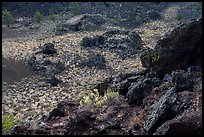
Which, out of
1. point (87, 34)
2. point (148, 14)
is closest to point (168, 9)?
point (148, 14)

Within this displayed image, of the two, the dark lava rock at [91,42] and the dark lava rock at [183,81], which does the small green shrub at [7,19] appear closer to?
the dark lava rock at [91,42]

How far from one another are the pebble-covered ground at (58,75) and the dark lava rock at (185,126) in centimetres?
1096

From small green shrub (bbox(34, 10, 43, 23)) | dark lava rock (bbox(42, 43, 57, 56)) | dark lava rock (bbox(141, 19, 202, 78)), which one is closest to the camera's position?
dark lava rock (bbox(141, 19, 202, 78))

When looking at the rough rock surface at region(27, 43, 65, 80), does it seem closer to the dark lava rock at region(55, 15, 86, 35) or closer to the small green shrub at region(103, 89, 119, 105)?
the dark lava rock at region(55, 15, 86, 35)

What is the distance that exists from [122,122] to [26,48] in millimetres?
45642

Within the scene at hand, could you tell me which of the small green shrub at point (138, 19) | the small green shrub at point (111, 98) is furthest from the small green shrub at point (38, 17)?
the small green shrub at point (111, 98)

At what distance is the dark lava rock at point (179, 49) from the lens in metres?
18.0

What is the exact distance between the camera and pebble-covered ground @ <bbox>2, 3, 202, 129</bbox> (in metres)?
34.1

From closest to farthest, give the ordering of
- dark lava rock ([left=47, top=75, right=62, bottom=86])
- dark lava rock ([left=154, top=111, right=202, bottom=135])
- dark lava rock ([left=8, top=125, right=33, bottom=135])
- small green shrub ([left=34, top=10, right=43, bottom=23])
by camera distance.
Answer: dark lava rock ([left=154, top=111, right=202, bottom=135]) → dark lava rock ([left=8, top=125, right=33, bottom=135]) → dark lava rock ([left=47, top=75, right=62, bottom=86]) → small green shrub ([left=34, top=10, right=43, bottom=23])

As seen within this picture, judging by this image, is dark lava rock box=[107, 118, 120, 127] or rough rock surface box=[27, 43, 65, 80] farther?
rough rock surface box=[27, 43, 65, 80]

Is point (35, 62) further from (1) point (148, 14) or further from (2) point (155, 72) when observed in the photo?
(1) point (148, 14)

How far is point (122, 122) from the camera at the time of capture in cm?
1506

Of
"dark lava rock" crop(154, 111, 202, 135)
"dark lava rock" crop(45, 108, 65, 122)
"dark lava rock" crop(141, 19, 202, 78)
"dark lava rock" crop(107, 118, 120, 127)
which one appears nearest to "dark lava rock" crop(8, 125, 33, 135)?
"dark lava rock" crop(45, 108, 65, 122)

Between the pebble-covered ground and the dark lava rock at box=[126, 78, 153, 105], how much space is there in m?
6.87
